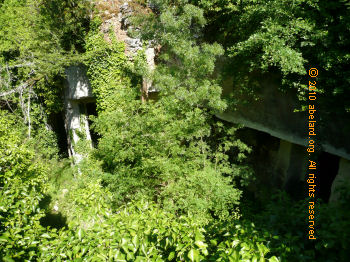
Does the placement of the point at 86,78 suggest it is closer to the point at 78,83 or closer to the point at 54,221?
the point at 78,83

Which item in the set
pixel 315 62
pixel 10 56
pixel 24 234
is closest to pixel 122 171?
pixel 24 234

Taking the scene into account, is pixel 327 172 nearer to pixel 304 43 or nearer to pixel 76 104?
pixel 304 43

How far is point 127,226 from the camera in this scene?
2062mm

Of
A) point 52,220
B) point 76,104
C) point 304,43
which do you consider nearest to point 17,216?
point 304,43

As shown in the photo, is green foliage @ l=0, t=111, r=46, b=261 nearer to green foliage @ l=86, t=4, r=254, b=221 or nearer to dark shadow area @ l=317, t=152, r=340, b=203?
green foliage @ l=86, t=4, r=254, b=221

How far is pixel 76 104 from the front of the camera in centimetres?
1040

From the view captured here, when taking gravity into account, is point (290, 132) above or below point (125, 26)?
below

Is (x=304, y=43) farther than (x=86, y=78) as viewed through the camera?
No

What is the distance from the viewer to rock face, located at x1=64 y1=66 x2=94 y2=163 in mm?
9586

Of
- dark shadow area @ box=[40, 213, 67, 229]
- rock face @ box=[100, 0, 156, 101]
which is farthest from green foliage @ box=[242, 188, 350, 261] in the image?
dark shadow area @ box=[40, 213, 67, 229]

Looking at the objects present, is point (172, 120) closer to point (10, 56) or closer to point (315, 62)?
point (315, 62)

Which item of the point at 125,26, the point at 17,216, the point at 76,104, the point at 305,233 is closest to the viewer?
the point at 17,216

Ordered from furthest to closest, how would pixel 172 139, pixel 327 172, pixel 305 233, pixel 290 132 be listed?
1. pixel 327 172
2. pixel 290 132
3. pixel 172 139
4. pixel 305 233

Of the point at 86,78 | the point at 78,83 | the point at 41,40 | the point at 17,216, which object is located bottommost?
the point at 17,216
